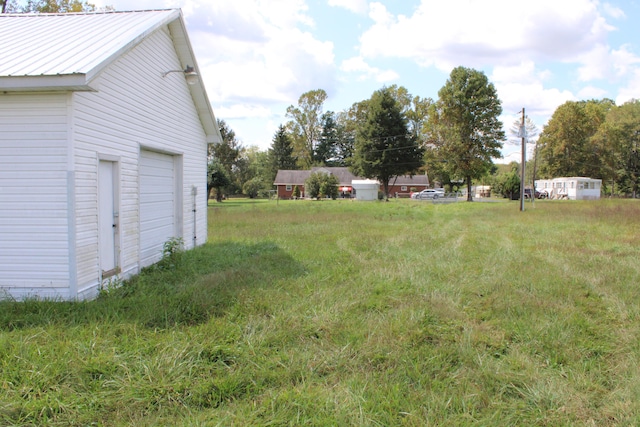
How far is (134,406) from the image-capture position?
3.29 m

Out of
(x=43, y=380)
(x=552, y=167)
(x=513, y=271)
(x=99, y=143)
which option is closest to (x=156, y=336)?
(x=43, y=380)

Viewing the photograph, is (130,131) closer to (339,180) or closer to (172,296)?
(172,296)

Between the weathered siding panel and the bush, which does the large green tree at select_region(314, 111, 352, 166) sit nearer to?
the bush

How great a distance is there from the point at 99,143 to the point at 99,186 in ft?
2.18

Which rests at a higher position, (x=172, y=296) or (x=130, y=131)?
(x=130, y=131)

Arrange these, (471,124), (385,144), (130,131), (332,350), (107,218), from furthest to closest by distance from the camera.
Answer: (385,144), (471,124), (130,131), (107,218), (332,350)

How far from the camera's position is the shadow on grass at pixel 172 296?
4973 mm

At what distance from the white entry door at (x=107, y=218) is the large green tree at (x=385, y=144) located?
1553 inches

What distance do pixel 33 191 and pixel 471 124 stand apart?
42.3 meters

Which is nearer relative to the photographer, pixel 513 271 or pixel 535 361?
pixel 535 361

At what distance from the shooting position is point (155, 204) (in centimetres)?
902

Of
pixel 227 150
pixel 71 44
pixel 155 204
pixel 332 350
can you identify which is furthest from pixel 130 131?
pixel 227 150

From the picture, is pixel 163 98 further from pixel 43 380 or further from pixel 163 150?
pixel 43 380

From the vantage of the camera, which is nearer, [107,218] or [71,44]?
[71,44]
